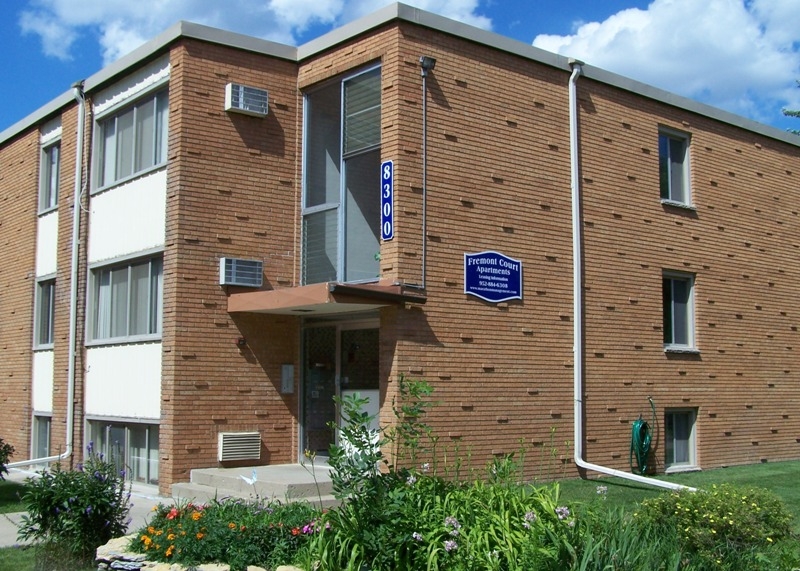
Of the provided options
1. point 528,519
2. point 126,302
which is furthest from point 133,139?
point 528,519

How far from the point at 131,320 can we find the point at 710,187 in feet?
35.6

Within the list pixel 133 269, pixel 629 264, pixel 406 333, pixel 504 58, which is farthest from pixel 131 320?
pixel 629 264

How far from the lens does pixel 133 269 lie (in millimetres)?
16000

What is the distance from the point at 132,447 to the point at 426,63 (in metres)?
7.76

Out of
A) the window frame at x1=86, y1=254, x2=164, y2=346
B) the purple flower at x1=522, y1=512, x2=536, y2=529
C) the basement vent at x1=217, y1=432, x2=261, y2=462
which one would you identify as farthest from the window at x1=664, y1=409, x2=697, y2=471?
the purple flower at x1=522, y1=512, x2=536, y2=529

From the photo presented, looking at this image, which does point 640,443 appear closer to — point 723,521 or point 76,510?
point 723,521

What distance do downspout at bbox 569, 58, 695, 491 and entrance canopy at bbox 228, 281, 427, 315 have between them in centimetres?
317

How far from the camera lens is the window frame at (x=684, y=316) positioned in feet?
56.2

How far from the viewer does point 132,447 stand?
1567 centimetres

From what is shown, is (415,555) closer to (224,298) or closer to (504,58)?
(224,298)

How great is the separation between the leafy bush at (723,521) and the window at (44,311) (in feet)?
47.7

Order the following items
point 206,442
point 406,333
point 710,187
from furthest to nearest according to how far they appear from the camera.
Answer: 1. point 710,187
2. point 206,442
3. point 406,333

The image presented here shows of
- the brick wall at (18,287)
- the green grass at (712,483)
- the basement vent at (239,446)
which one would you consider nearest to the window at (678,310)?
the green grass at (712,483)

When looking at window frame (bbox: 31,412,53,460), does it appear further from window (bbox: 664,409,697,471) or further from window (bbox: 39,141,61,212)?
window (bbox: 664,409,697,471)
